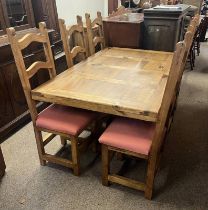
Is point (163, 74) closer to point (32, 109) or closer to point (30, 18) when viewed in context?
point (32, 109)

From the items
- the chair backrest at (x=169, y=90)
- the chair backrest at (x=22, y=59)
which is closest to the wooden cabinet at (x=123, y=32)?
the chair backrest at (x=22, y=59)

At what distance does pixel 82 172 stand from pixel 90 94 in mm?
701

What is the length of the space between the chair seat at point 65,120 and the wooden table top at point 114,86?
6.8 inches

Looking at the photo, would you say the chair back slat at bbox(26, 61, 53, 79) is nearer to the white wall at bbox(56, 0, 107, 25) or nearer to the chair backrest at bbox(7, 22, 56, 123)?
the chair backrest at bbox(7, 22, 56, 123)

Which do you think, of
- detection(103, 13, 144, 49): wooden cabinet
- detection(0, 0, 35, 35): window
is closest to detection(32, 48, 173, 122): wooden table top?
detection(103, 13, 144, 49): wooden cabinet

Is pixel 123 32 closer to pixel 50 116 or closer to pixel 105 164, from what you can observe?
pixel 50 116

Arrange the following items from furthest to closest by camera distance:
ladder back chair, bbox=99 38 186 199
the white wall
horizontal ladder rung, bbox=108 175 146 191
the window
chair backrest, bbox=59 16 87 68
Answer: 1. the white wall
2. the window
3. chair backrest, bbox=59 16 87 68
4. horizontal ladder rung, bbox=108 175 146 191
5. ladder back chair, bbox=99 38 186 199

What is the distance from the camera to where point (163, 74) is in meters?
1.74

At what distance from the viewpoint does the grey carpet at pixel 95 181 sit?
152cm

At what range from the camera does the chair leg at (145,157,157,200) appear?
1405mm

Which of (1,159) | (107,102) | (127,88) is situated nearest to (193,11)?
(127,88)

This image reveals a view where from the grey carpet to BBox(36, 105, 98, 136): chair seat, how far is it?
0.43m

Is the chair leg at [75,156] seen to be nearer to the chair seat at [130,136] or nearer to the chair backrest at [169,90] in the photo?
the chair seat at [130,136]

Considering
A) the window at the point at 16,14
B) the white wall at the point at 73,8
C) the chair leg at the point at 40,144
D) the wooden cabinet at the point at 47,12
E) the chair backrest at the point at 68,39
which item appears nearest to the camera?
the chair leg at the point at 40,144
